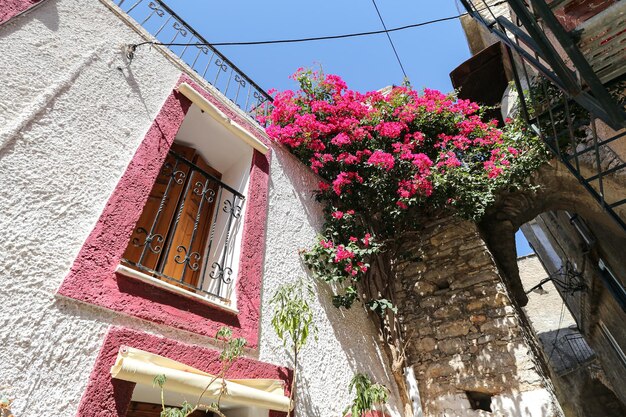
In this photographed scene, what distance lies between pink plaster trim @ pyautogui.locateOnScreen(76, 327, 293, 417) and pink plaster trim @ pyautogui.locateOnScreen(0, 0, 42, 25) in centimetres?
237

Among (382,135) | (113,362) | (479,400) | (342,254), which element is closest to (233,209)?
(342,254)

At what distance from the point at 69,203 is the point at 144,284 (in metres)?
0.70

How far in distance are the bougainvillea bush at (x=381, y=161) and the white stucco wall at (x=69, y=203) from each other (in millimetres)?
715

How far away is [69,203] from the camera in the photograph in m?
2.17

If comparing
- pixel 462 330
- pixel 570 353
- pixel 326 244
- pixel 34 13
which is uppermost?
pixel 570 353

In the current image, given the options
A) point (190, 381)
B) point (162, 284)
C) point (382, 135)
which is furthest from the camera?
point (382, 135)

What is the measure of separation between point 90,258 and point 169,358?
2.59 feet

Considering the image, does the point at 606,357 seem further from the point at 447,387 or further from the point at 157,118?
the point at 157,118

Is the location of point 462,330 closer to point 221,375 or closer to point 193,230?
point 221,375

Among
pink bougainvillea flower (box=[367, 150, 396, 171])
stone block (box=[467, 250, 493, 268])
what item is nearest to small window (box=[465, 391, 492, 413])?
stone block (box=[467, 250, 493, 268])

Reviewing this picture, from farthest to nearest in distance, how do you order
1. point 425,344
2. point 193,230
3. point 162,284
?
1. point 425,344
2. point 193,230
3. point 162,284

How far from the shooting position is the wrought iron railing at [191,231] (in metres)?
3.00

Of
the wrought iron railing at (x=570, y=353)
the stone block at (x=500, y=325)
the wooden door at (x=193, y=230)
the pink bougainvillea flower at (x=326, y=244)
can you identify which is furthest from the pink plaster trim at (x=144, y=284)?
the wrought iron railing at (x=570, y=353)

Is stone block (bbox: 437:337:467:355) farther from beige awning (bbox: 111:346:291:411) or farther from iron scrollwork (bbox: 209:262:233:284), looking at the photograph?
iron scrollwork (bbox: 209:262:233:284)
